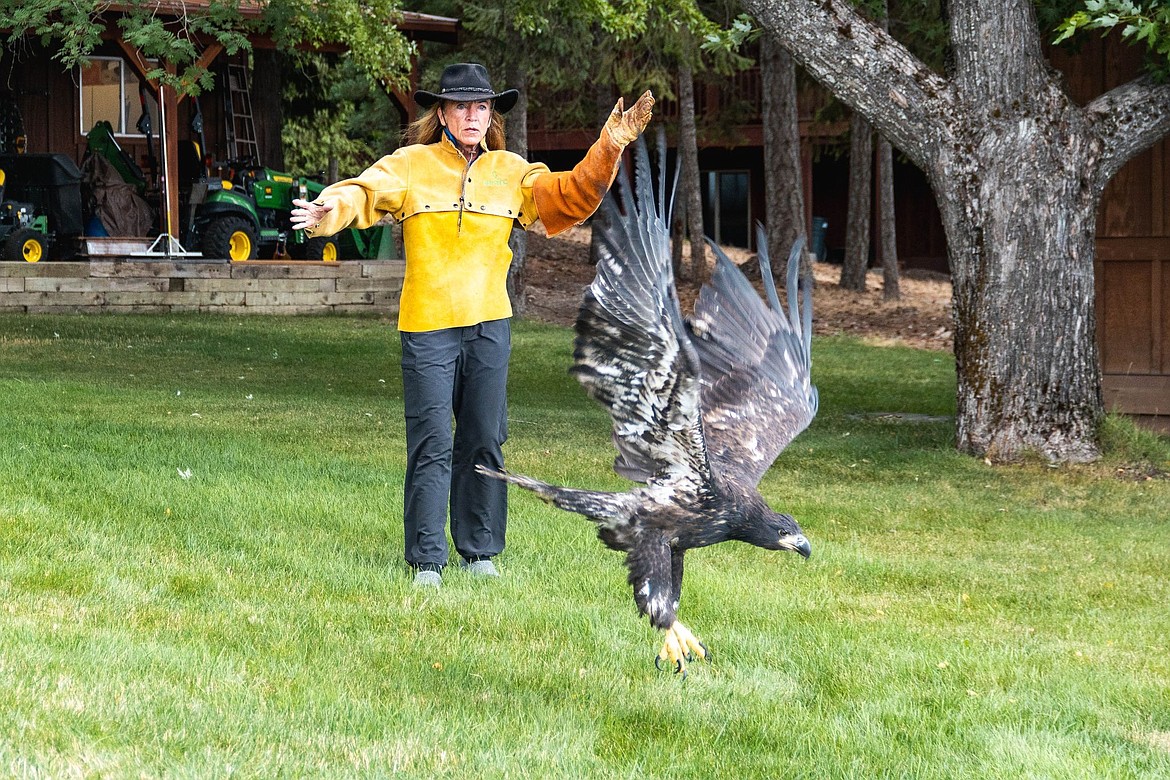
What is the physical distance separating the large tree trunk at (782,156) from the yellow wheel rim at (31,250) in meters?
10.6

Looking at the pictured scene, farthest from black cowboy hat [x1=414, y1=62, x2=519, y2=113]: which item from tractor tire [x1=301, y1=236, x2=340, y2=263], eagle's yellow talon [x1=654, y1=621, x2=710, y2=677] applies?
tractor tire [x1=301, y1=236, x2=340, y2=263]

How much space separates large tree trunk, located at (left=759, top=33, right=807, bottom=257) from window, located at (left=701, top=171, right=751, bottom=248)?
9.05 meters

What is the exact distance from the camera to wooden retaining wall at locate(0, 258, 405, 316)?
1781 centimetres

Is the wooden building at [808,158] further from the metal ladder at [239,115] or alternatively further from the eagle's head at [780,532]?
the eagle's head at [780,532]

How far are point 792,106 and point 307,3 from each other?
12.2 metres

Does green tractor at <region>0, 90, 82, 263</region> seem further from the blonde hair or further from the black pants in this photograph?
the black pants

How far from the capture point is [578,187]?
5340mm

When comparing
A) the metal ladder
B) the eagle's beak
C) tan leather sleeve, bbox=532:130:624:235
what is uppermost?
the metal ladder

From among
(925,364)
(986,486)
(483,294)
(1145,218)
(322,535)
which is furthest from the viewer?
(925,364)

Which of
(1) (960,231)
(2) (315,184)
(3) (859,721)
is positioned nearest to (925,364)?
(1) (960,231)

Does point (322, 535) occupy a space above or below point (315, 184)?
below

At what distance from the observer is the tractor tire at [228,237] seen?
1891 cm

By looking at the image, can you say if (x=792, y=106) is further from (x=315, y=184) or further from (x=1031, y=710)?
(x=1031, y=710)

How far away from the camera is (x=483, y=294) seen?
18.6ft
